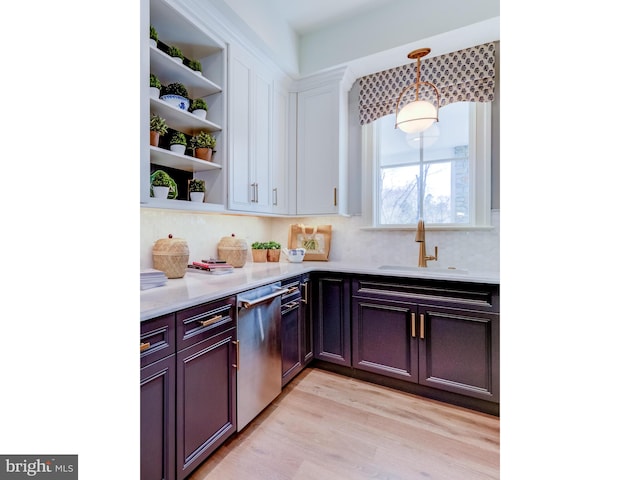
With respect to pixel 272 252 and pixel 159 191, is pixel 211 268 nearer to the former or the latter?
pixel 159 191

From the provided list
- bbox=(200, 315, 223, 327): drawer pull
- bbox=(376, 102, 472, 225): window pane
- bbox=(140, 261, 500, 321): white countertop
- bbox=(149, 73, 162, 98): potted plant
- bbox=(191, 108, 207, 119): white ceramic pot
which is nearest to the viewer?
bbox=(140, 261, 500, 321): white countertop

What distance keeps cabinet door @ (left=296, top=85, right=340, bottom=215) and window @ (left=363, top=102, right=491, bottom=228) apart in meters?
0.37

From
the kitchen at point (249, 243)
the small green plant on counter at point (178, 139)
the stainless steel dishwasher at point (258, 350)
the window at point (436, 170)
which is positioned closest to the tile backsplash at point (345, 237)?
the kitchen at point (249, 243)

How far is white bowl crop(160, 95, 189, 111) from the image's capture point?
1697 mm

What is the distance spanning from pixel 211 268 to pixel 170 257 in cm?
27

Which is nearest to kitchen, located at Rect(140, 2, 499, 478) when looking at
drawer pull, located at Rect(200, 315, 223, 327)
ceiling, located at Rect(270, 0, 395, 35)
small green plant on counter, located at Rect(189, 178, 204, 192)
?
drawer pull, located at Rect(200, 315, 223, 327)

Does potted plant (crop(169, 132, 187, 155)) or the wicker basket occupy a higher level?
potted plant (crop(169, 132, 187, 155))

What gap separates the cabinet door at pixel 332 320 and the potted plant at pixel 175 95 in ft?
5.00

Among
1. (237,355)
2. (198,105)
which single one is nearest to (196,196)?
(198,105)

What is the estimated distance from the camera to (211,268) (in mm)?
1912

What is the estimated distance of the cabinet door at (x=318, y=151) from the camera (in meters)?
2.54

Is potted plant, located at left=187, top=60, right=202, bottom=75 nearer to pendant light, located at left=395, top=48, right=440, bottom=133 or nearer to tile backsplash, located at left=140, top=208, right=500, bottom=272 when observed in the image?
tile backsplash, located at left=140, top=208, right=500, bottom=272
